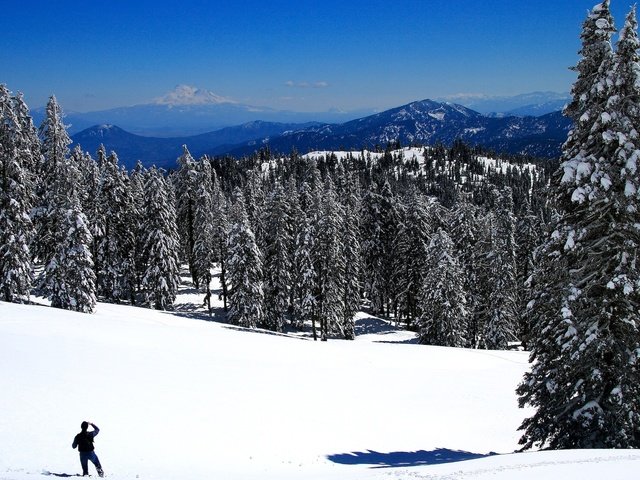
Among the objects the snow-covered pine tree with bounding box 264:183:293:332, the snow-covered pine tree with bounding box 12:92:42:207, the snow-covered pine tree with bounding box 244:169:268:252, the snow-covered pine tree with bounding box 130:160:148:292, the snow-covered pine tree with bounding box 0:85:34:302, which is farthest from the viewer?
the snow-covered pine tree with bounding box 244:169:268:252

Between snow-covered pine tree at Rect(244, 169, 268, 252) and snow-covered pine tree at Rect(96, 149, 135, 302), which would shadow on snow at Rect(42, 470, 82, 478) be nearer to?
snow-covered pine tree at Rect(96, 149, 135, 302)

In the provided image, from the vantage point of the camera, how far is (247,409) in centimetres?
2039

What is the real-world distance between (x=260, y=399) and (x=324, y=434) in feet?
12.4

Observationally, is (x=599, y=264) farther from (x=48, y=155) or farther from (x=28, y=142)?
(x=48, y=155)

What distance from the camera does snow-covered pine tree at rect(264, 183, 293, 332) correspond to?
49.1 m

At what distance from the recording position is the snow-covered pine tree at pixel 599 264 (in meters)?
14.4

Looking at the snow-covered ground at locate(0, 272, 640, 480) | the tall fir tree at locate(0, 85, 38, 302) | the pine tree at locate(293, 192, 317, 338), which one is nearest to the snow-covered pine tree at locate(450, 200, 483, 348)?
the snow-covered ground at locate(0, 272, 640, 480)

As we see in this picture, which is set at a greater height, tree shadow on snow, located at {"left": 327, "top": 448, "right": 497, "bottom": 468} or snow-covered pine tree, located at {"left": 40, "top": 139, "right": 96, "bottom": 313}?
snow-covered pine tree, located at {"left": 40, "top": 139, "right": 96, "bottom": 313}

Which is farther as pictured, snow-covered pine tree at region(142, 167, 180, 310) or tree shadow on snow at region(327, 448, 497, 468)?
snow-covered pine tree at region(142, 167, 180, 310)

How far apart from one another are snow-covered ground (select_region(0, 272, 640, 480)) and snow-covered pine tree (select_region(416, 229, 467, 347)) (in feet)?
31.3

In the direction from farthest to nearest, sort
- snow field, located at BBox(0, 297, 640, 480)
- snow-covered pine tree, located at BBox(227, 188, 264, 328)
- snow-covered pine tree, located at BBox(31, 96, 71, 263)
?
snow-covered pine tree, located at BBox(227, 188, 264, 328) < snow-covered pine tree, located at BBox(31, 96, 71, 263) < snow field, located at BBox(0, 297, 640, 480)

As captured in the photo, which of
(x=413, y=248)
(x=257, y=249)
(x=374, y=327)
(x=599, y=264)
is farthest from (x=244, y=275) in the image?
(x=599, y=264)

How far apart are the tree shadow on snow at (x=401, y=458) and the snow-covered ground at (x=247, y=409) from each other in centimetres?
10

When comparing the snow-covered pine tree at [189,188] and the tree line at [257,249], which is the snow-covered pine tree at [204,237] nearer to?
the tree line at [257,249]
